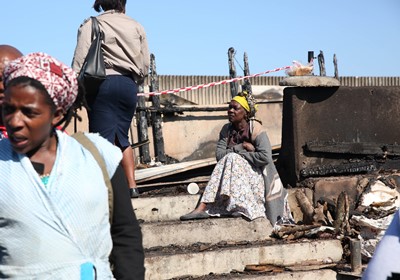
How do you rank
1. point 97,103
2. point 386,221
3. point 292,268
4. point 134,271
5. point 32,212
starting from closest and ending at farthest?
point 32,212 → point 134,271 → point 97,103 → point 292,268 → point 386,221

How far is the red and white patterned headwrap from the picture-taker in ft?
9.83

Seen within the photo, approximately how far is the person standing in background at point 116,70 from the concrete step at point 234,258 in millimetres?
→ 829

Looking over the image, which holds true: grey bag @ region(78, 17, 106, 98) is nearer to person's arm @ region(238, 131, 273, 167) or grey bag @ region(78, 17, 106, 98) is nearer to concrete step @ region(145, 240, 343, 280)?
concrete step @ region(145, 240, 343, 280)

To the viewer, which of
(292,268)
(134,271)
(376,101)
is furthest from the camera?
(376,101)

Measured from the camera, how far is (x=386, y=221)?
8766mm

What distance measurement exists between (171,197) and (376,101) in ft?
9.79

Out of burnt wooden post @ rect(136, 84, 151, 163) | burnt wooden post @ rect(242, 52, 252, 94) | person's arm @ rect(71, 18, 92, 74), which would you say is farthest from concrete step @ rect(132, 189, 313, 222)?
burnt wooden post @ rect(242, 52, 252, 94)

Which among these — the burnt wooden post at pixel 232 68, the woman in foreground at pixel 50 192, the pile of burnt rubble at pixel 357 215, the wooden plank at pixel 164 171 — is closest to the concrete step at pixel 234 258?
the pile of burnt rubble at pixel 357 215

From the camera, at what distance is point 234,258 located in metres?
7.61

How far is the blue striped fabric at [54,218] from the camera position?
2902 millimetres

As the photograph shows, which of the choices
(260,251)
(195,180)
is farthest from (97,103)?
(195,180)

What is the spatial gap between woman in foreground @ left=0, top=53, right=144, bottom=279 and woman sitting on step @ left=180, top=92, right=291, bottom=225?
5181 millimetres

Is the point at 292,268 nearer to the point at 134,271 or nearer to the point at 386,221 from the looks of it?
the point at 386,221

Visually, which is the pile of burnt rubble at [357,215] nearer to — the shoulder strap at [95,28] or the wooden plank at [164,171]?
the wooden plank at [164,171]
